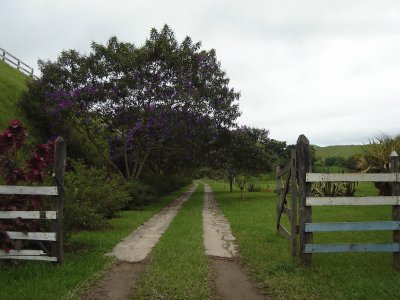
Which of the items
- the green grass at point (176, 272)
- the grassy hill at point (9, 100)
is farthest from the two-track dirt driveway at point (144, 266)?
the grassy hill at point (9, 100)

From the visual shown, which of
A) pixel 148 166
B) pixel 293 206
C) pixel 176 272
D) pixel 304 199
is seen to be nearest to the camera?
pixel 176 272

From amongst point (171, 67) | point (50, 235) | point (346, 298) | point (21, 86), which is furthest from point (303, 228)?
point (21, 86)

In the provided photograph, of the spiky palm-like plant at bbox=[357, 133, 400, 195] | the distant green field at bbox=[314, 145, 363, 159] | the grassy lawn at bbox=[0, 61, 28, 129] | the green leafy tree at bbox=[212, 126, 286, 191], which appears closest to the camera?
the spiky palm-like plant at bbox=[357, 133, 400, 195]

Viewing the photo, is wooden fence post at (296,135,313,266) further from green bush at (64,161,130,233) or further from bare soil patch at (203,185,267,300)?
green bush at (64,161,130,233)

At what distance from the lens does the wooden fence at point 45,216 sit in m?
6.99

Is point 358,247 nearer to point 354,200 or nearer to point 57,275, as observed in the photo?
point 354,200

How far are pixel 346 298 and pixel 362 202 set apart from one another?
7.06 ft

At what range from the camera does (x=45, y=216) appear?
7.07 metres

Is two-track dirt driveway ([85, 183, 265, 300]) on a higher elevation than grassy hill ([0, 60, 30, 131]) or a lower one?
lower

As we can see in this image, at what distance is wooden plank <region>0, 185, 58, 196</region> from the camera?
7043mm

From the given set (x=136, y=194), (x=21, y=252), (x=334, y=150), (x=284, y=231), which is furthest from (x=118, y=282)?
(x=334, y=150)

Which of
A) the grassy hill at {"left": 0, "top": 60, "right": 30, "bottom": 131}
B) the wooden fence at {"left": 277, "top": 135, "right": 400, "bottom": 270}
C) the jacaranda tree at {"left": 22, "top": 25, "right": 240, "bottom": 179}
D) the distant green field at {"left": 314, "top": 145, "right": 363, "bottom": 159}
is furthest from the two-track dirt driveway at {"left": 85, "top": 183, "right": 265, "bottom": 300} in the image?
the distant green field at {"left": 314, "top": 145, "right": 363, "bottom": 159}

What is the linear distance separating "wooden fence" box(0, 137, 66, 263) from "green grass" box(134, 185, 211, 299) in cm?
169

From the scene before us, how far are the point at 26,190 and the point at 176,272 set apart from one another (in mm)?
2935
